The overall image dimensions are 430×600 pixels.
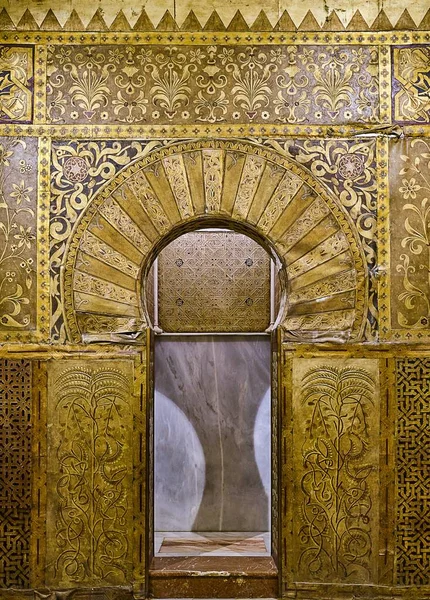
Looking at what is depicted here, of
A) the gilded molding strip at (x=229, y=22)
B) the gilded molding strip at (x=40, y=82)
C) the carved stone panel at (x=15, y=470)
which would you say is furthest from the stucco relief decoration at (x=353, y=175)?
the carved stone panel at (x=15, y=470)

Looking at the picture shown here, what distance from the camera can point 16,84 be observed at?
13.3 ft

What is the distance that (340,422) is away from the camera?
13.0 feet

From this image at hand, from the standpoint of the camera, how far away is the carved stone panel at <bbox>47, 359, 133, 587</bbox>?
12.8 feet

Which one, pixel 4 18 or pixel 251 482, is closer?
pixel 4 18

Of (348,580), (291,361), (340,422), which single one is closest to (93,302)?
(291,361)

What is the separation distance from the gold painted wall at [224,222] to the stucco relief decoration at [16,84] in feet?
0.05

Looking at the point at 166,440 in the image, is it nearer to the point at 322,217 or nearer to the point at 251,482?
the point at 251,482

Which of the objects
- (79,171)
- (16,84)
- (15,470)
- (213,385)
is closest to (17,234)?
(79,171)

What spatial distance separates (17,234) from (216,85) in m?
1.58

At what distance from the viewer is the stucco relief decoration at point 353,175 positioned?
13.1 ft

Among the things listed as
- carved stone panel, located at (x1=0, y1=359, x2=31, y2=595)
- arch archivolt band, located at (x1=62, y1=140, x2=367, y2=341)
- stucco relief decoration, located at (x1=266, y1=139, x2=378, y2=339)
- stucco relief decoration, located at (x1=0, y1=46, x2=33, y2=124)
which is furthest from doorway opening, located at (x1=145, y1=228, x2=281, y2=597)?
stucco relief decoration, located at (x1=0, y1=46, x2=33, y2=124)

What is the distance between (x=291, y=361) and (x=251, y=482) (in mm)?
1996

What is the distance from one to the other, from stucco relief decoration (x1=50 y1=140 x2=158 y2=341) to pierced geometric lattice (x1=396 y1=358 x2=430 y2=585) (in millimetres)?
2165

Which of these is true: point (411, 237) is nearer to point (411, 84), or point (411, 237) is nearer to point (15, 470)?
point (411, 84)
